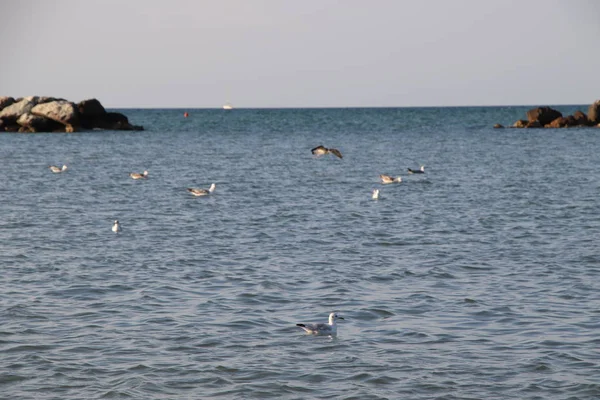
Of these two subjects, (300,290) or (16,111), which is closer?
(300,290)

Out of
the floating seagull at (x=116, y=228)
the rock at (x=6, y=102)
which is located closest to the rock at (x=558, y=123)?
the rock at (x=6, y=102)

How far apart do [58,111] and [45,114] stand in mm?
1408

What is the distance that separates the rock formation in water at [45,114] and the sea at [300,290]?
149ft

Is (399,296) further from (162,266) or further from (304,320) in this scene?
(162,266)

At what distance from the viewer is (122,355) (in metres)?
13.0

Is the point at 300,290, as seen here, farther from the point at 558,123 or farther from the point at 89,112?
the point at 558,123

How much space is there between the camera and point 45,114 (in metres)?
82.9

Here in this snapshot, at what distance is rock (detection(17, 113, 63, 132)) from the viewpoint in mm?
82819

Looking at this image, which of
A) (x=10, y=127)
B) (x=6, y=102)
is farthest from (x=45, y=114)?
(x=6, y=102)

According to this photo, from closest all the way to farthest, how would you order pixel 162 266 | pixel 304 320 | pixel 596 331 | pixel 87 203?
pixel 596 331 < pixel 304 320 < pixel 162 266 < pixel 87 203

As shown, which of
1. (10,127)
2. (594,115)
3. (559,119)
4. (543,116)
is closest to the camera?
(10,127)

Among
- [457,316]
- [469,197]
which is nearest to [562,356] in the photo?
[457,316]

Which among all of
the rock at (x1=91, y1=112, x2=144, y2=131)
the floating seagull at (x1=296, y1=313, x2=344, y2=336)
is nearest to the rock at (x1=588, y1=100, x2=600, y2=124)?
the rock at (x1=91, y1=112, x2=144, y2=131)

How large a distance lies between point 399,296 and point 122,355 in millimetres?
5861
